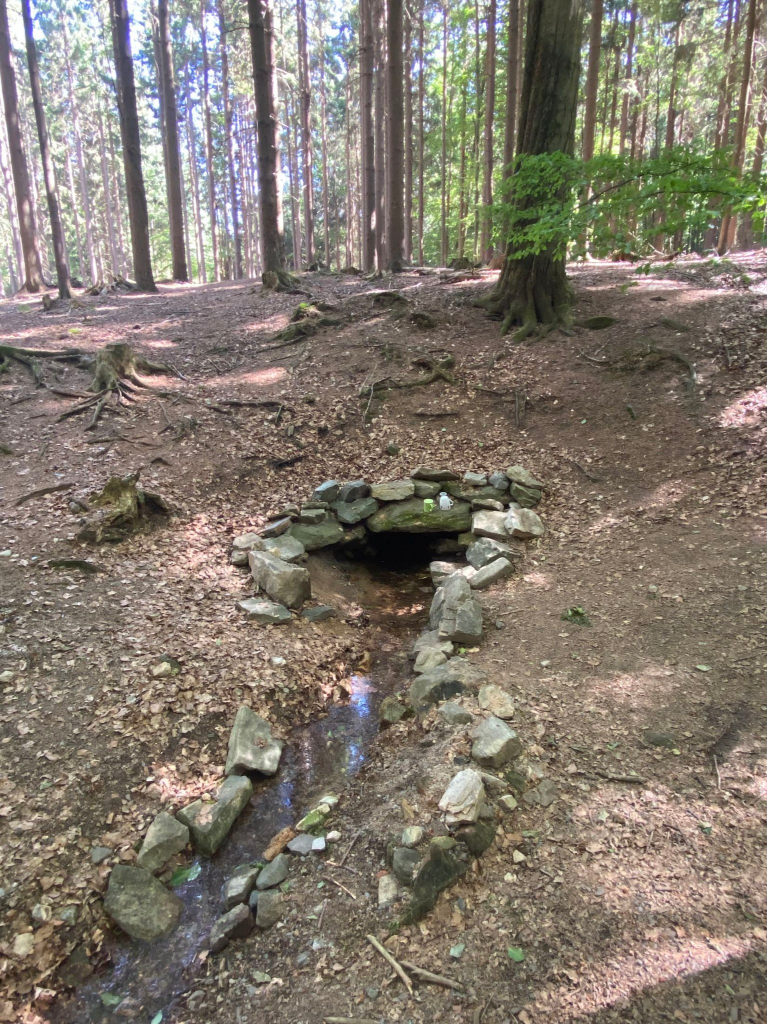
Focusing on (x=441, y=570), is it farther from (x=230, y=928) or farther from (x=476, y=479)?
(x=230, y=928)

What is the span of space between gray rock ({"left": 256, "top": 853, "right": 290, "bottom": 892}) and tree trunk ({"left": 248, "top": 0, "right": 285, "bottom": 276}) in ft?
44.8

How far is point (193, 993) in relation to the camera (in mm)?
2576

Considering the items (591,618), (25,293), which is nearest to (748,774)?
(591,618)

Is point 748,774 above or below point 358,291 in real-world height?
below

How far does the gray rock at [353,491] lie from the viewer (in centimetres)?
698

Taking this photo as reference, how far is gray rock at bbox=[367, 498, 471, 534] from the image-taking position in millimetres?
6859

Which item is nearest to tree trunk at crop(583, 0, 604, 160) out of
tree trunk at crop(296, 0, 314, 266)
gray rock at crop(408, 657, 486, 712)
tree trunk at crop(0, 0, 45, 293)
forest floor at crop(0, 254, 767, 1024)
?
forest floor at crop(0, 254, 767, 1024)

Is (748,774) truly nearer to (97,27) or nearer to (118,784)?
(118,784)

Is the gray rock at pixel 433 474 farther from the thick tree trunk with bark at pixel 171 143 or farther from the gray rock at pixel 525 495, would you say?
the thick tree trunk with bark at pixel 171 143

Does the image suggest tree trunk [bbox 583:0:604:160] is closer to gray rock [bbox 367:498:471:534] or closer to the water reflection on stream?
gray rock [bbox 367:498:471:534]

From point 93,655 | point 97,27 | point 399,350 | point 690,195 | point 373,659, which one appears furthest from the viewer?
point 97,27

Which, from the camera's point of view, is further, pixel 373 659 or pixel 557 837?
pixel 373 659

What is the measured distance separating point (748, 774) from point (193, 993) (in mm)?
2913

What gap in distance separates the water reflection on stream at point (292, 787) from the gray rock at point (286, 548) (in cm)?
29
